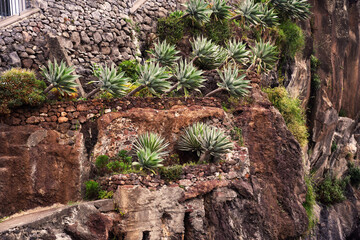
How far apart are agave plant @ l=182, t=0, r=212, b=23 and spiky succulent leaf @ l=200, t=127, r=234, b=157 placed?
6.30 meters

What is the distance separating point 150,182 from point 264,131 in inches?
203

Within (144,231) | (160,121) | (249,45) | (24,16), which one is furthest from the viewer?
(249,45)

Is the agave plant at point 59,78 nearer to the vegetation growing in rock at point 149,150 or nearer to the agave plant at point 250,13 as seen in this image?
the vegetation growing in rock at point 149,150

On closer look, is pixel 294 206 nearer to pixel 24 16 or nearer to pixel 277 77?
pixel 277 77

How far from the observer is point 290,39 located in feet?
64.3

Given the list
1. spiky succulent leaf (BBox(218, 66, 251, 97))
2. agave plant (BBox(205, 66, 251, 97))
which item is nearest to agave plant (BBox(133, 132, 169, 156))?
agave plant (BBox(205, 66, 251, 97))

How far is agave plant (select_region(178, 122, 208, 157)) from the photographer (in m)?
12.6

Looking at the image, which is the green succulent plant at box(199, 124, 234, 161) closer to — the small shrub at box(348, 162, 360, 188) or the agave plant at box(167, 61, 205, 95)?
the agave plant at box(167, 61, 205, 95)

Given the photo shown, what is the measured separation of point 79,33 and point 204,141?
Result: 6288mm

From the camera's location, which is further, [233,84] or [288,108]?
[288,108]

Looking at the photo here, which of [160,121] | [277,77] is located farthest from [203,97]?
[277,77]

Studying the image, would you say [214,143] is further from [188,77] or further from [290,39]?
[290,39]

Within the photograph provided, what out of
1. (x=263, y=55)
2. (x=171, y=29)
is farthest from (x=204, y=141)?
(x=171, y=29)

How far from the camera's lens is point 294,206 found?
1438 centimetres
